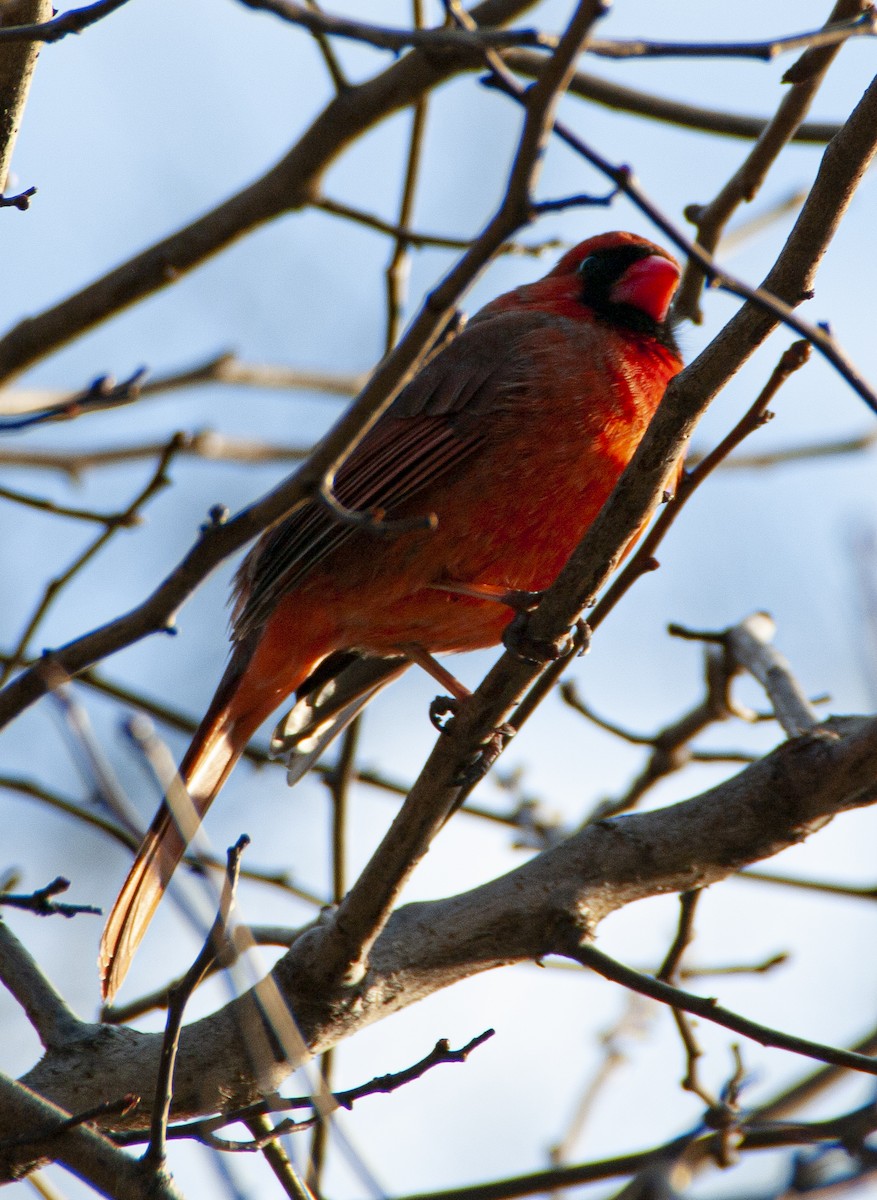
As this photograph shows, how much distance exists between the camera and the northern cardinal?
406cm

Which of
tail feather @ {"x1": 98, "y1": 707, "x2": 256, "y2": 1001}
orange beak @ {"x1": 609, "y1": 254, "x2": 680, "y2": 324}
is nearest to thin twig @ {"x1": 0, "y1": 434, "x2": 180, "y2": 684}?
tail feather @ {"x1": 98, "y1": 707, "x2": 256, "y2": 1001}

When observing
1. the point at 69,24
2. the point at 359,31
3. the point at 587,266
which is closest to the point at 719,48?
the point at 359,31

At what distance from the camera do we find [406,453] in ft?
14.1

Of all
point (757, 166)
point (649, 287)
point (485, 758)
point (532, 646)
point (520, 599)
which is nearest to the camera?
point (532, 646)

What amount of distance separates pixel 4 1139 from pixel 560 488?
90.5 inches

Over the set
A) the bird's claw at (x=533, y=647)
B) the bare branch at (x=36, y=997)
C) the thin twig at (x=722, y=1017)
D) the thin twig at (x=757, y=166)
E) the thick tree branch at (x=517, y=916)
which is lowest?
the thin twig at (x=722, y=1017)

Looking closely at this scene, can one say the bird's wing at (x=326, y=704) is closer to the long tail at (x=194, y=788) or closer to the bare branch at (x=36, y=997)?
the long tail at (x=194, y=788)

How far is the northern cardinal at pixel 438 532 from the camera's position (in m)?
4.06

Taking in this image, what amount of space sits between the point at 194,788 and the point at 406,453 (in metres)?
1.20

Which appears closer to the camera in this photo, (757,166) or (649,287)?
(757,166)

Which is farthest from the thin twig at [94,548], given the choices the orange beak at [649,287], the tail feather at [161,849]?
the orange beak at [649,287]

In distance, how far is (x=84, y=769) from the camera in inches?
85.2

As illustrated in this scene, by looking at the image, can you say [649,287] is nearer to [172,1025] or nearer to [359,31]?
[359,31]

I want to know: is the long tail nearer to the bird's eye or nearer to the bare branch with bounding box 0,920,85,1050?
the bare branch with bounding box 0,920,85,1050
